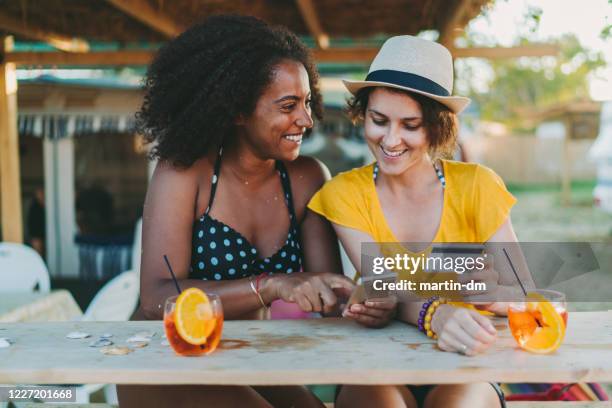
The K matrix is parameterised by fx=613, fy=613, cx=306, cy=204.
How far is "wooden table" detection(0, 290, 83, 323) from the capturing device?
10.7 feet

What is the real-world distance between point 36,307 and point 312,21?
3.06 metres

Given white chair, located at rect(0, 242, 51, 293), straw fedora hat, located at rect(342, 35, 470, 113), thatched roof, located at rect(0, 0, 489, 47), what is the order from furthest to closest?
thatched roof, located at rect(0, 0, 489, 47)
white chair, located at rect(0, 242, 51, 293)
straw fedora hat, located at rect(342, 35, 470, 113)

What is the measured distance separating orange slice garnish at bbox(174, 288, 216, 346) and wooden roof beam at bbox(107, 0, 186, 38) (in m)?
3.04

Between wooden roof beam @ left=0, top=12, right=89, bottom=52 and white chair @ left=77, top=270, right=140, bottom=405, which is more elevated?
wooden roof beam @ left=0, top=12, right=89, bottom=52

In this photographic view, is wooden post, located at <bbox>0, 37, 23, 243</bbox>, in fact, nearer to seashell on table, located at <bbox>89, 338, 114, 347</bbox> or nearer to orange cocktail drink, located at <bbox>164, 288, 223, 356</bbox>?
seashell on table, located at <bbox>89, 338, 114, 347</bbox>

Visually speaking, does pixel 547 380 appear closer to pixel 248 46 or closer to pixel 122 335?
pixel 122 335

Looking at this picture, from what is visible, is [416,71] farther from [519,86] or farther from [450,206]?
[519,86]

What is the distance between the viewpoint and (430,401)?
1928 millimetres

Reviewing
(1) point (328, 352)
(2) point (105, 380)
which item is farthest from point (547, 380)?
(2) point (105, 380)

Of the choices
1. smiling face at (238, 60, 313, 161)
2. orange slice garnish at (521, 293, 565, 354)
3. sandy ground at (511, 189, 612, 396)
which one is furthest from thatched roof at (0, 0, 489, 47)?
sandy ground at (511, 189, 612, 396)

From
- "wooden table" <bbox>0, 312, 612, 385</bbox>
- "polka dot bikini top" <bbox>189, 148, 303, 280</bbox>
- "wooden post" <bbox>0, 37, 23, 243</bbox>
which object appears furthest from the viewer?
"wooden post" <bbox>0, 37, 23, 243</bbox>

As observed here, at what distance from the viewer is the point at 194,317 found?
155cm

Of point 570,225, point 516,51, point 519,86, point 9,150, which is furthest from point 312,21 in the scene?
point 519,86

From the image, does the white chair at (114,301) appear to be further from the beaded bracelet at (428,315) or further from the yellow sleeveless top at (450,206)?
the beaded bracelet at (428,315)
